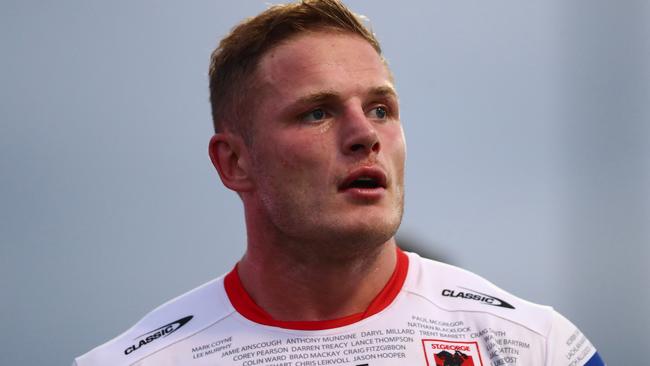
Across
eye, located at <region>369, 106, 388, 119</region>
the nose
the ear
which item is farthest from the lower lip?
the ear

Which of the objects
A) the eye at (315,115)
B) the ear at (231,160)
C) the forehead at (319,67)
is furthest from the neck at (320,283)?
the forehead at (319,67)

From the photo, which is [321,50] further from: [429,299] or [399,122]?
[429,299]

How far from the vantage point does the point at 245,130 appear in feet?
15.6

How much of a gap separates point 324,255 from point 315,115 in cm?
71

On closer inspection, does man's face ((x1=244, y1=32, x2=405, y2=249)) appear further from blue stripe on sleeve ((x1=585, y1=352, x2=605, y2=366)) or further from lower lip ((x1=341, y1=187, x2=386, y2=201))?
blue stripe on sleeve ((x1=585, y1=352, x2=605, y2=366))

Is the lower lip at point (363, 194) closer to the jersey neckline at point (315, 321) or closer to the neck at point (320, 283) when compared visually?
the neck at point (320, 283)

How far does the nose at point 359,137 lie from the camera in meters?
4.33

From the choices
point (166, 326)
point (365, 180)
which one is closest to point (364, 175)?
point (365, 180)

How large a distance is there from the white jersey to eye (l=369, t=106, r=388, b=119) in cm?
83

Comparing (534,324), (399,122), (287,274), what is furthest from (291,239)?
(534,324)

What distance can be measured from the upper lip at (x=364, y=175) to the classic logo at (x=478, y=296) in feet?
2.60

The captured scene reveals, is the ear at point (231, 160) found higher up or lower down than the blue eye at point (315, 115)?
lower down

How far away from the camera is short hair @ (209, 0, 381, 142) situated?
480 centimetres

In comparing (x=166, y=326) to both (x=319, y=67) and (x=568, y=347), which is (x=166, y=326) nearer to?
(x=319, y=67)
